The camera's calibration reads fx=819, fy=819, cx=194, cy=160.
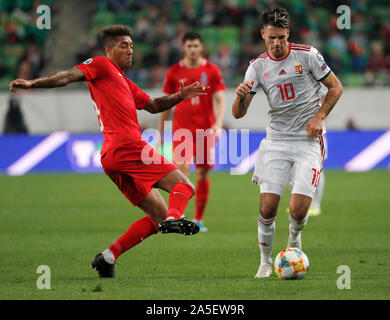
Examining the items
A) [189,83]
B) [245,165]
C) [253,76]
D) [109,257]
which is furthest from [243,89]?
[245,165]

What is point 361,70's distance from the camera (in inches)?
901

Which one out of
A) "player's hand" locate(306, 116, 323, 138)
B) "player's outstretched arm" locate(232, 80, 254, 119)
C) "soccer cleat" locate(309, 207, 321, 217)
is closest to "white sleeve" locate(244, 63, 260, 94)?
"player's outstretched arm" locate(232, 80, 254, 119)

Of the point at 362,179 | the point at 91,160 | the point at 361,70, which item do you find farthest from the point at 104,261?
the point at 361,70

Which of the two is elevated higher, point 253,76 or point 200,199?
point 253,76

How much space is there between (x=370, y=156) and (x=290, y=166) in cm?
1307

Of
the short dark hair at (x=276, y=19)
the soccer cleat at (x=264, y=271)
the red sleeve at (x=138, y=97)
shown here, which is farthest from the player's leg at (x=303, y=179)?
the red sleeve at (x=138, y=97)

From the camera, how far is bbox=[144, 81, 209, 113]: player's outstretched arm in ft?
23.6

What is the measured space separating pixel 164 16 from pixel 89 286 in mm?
18418

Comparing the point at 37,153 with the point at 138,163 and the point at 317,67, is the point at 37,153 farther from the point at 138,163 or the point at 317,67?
the point at 317,67

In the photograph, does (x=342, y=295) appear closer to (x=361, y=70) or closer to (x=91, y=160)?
(x=91, y=160)

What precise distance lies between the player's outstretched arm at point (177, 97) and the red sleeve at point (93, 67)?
715 mm

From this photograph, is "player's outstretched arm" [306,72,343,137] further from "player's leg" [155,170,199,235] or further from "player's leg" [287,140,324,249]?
"player's leg" [155,170,199,235]

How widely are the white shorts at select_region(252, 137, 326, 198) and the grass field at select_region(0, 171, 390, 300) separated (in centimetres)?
79

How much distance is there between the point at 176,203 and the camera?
6.68m
